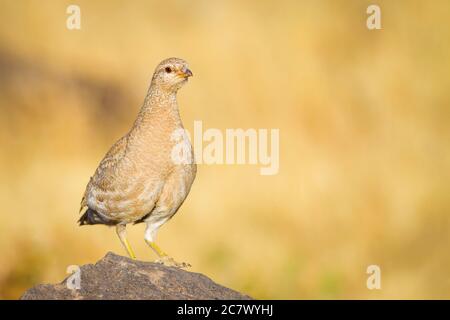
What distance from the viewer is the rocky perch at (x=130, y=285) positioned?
8570mm

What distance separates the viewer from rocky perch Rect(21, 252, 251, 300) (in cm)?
857

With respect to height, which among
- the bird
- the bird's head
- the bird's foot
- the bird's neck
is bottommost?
the bird's foot

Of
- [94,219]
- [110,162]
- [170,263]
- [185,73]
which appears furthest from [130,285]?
[185,73]

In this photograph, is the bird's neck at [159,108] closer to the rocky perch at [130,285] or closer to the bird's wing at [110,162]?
the bird's wing at [110,162]

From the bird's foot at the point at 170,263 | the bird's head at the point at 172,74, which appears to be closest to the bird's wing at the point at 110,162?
the bird's head at the point at 172,74

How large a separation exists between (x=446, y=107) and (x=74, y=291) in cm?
986

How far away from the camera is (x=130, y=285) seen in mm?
8711

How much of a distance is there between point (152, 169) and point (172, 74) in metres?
1.23

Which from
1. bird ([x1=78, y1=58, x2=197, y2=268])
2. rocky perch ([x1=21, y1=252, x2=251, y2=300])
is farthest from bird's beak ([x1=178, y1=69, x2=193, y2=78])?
rocky perch ([x1=21, y1=252, x2=251, y2=300])

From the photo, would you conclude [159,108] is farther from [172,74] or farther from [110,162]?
[110,162]

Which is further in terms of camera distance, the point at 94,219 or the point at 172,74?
the point at 94,219

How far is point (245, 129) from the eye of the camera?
15586 mm

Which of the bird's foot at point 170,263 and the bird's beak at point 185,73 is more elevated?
the bird's beak at point 185,73

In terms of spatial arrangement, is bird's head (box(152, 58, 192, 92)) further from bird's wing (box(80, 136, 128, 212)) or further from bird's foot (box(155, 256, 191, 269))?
bird's foot (box(155, 256, 191, 269))
